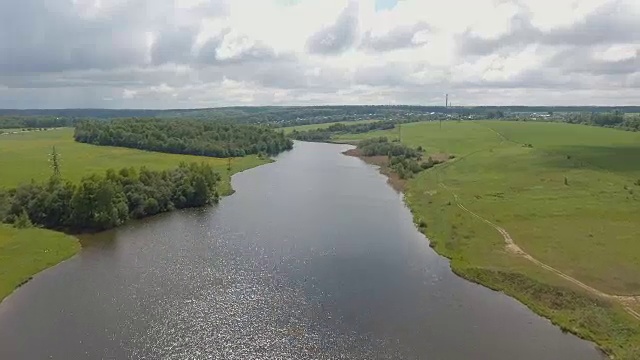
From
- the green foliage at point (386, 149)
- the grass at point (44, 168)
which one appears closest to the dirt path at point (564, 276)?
the grass at point (44, 168)

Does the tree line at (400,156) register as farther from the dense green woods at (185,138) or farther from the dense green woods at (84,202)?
the dense green woods at (84,202)

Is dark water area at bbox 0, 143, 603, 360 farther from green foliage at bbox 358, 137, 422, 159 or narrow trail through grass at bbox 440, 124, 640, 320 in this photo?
green foliage at bbox 358, 137, 422, 159

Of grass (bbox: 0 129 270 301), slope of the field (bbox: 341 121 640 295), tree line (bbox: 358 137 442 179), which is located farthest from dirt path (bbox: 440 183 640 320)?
grass (bbox: 0 129 270 301)

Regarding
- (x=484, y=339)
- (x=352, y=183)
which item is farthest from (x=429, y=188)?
(x=484, y=339)

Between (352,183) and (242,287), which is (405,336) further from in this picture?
(352,183)

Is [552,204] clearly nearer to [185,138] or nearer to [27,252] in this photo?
[27,252]

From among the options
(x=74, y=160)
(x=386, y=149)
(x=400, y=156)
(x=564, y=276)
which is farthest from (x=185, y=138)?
(x=564, y=276)
